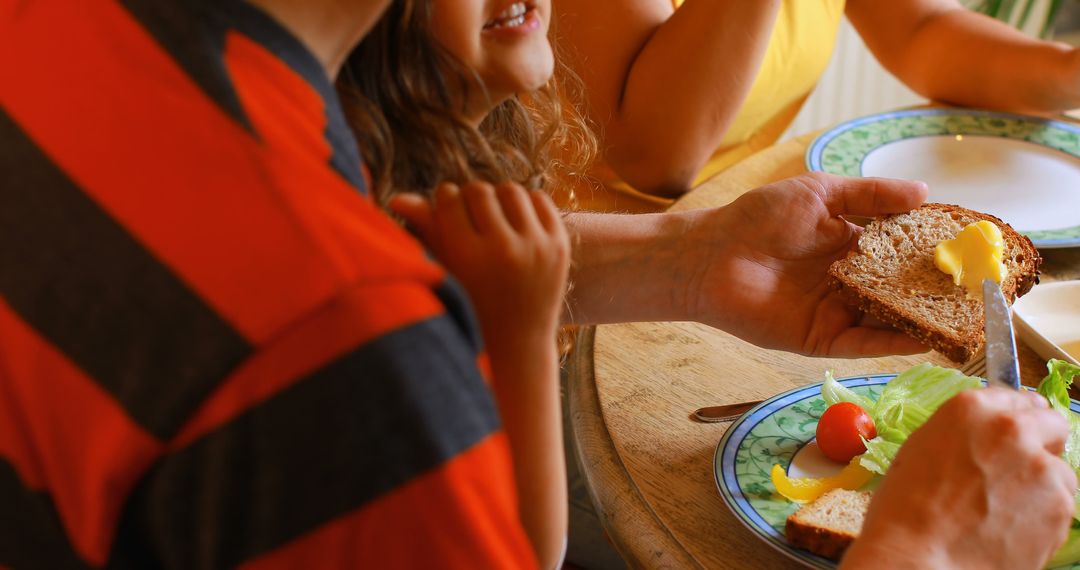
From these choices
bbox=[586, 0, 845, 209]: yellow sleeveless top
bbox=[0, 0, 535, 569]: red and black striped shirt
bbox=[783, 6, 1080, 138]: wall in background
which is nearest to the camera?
bbox=[0, 0, 535, 569]: red and black striped shirt

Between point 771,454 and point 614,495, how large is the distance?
0.47ft

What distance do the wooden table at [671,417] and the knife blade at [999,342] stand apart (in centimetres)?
12

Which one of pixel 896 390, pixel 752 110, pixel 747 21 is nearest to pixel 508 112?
pixel 896 390

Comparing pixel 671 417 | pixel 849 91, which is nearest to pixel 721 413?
pixel 671 417

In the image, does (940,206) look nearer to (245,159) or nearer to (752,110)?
(752,110)

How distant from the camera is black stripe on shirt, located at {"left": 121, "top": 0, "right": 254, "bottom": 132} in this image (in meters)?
0.49

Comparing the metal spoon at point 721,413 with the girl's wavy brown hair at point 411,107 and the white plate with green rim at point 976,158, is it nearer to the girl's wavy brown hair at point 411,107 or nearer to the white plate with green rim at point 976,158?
the girl's wavy brown hair at point 411,107

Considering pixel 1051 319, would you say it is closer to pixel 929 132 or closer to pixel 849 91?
pixel 929 132

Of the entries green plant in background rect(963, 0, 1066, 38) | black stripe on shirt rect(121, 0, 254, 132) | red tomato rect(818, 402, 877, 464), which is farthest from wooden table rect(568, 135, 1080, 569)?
green plant in background rect(963, 0, 1066, 38)

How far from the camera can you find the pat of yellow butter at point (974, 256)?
1018 millimetres

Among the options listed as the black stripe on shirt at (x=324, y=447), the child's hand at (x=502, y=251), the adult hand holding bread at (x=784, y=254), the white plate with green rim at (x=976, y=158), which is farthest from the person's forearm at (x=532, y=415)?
the white plate with green rim at (x=976, y=158)

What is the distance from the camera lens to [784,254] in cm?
110

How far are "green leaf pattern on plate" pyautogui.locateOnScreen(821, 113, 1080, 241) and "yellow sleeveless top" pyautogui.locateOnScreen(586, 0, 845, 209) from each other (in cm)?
26

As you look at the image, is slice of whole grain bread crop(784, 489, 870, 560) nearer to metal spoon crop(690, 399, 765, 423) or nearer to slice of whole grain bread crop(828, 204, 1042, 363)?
metal spoon crop(690, 399, 765, 423)
